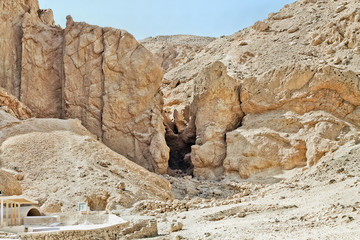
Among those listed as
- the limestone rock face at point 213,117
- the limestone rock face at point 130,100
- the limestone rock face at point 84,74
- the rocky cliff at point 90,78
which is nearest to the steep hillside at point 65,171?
the limestone rock face at point 84,74

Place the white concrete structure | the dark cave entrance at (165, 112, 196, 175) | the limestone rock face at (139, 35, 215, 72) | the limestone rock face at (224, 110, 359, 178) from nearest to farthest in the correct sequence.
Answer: the white concrete structure, the limestone rock face at (224, 110, 359, 178), the dark cave entrance at (165, 112, 196, 175), the limestone rock face at (139, 35, 215, 72)

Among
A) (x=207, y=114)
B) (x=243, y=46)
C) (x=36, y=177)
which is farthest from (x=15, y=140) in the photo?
(x=243, y=46)

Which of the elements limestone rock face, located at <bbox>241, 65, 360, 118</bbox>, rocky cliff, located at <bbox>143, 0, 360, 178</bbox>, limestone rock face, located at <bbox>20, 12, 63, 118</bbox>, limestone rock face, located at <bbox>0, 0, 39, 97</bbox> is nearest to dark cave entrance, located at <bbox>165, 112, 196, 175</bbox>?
rocky cliff, located at <bbox>143, 0, 360, 178</bbox>

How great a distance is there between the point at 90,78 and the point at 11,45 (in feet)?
21.8

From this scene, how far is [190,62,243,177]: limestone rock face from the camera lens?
27891 millimetres

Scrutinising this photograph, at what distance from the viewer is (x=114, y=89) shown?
2917cm

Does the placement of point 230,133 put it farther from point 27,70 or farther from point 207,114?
point 27,70

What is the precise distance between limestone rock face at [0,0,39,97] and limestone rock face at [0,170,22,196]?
1468cm

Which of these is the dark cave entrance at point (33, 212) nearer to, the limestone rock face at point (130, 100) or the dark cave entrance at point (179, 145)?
the limestone rock face at point (130, 100)

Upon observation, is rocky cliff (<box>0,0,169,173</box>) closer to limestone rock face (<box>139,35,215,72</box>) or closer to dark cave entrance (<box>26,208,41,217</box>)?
dark cave entrance (<box>26,208,41,217</box>)

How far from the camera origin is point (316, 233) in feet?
32.4

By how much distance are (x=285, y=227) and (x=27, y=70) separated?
964 inches

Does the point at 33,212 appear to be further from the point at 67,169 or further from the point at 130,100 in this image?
the point at 130,100

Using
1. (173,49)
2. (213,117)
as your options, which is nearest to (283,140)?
(213,117)
